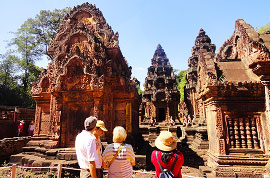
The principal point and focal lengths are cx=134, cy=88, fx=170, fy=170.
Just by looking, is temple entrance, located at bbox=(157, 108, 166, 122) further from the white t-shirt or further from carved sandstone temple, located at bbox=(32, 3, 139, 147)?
the white t-shirt

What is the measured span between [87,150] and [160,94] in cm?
2451

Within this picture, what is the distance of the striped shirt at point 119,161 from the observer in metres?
2.60

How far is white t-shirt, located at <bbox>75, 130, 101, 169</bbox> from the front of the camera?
2.53 m

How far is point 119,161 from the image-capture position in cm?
261

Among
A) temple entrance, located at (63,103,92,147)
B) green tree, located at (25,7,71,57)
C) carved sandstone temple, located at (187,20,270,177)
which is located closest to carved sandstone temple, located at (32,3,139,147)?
temple entrance, located at (63,103,92,147)

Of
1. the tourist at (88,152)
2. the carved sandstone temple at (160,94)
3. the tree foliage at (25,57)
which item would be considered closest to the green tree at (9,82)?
the tree foliage at (25,57)

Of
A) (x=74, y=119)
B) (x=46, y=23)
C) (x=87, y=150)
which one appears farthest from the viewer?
(x=46, y=23)

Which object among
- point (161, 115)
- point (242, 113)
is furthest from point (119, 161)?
point (161, 115)

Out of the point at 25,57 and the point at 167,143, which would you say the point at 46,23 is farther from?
the point at 167,143

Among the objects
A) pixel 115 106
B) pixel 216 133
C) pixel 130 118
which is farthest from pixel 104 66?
pixel 216 133

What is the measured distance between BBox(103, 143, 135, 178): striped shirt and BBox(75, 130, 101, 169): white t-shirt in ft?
0.58

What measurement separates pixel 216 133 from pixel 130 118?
426cm

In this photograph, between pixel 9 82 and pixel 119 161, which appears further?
pixel 9 82

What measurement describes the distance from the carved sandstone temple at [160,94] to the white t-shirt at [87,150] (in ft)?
70.7
